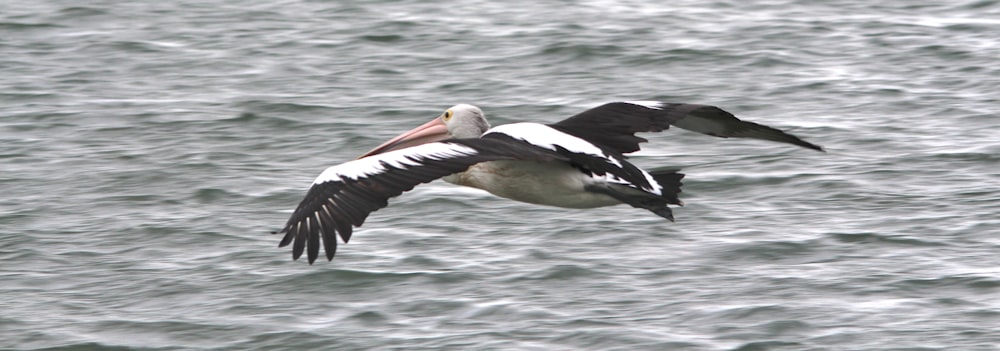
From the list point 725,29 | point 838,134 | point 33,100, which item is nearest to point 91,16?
point 33,100

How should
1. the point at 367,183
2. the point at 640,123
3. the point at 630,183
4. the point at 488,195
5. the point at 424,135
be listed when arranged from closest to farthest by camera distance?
1. the point at 367,183
2. the point at 630,183
3. the point at 640,123
4. the point at 424,135
5. the point at 488,195

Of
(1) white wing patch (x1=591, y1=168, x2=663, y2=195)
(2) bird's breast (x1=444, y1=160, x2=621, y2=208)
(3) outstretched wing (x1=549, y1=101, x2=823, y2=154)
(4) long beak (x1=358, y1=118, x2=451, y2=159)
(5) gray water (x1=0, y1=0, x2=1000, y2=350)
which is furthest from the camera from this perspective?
(4) long beak (x1=358, y1=118, x2=451, y2=159)

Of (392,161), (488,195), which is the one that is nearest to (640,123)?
(392,161)

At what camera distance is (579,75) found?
486 inches

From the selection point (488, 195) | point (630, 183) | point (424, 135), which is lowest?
point (488, 195)

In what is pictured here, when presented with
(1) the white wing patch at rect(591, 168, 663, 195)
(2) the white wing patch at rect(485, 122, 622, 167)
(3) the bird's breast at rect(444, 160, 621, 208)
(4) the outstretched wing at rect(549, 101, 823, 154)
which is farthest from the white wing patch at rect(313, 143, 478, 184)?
(4) the outstretched wing at rect(549, 101, 823, 154)

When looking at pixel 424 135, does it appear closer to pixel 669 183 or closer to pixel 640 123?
pixel 640 123

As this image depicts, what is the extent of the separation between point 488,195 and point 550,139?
8.19ft

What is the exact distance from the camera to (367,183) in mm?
6516

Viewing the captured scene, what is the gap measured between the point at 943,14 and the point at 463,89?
478 centimetres

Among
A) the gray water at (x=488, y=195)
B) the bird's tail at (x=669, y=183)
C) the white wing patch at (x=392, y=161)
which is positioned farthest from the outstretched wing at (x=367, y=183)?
the gray water at (x=488, y=195)

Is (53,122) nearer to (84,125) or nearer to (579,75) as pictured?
(84,125)

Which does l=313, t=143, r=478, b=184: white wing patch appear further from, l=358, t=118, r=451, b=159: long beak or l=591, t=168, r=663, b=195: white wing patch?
l=358, t=118, r=451, b=159: long beak

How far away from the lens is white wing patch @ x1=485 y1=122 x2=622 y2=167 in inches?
280
